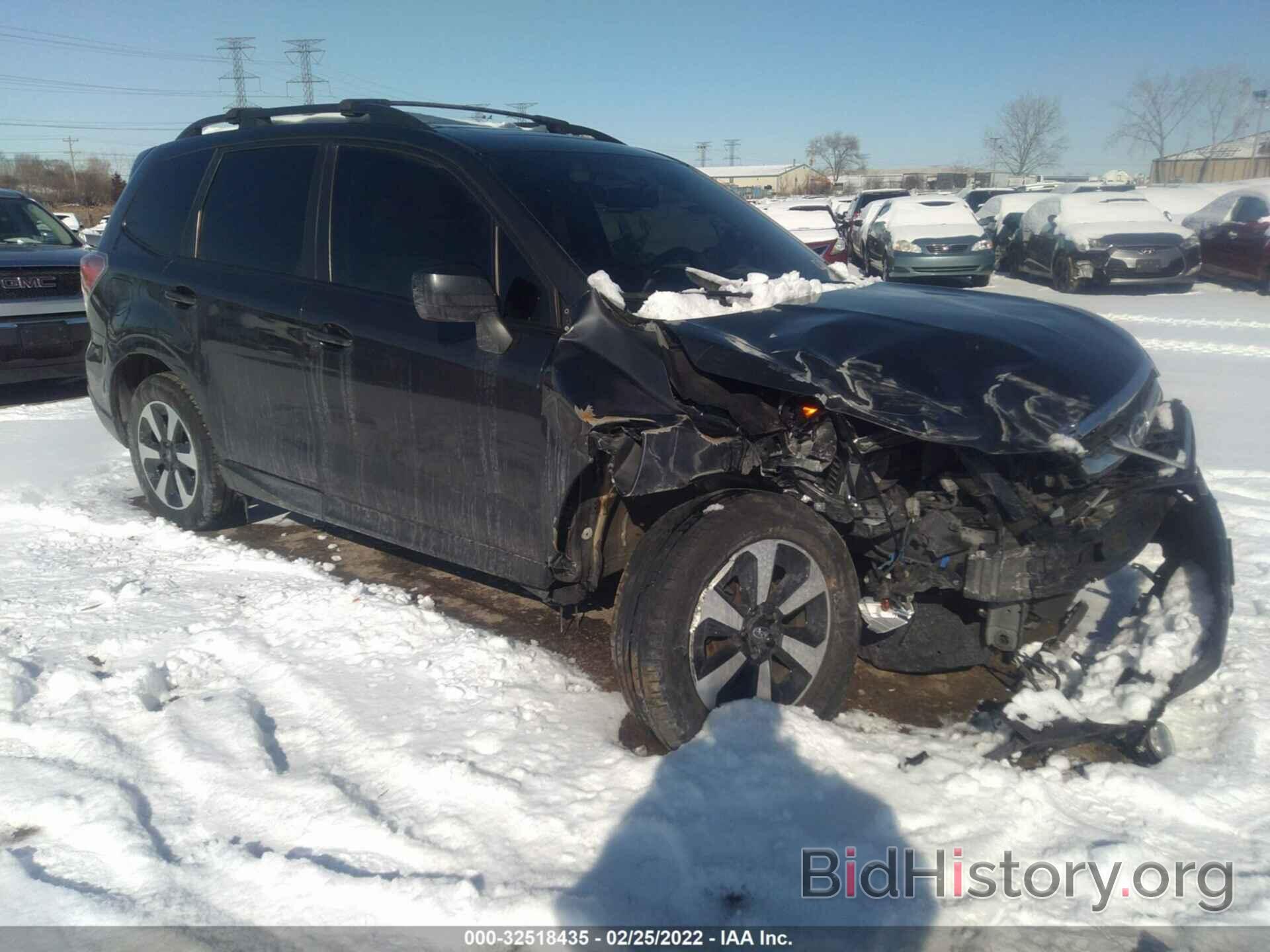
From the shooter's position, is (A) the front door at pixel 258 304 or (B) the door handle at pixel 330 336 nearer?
(B) the door handle at pixel 330 336

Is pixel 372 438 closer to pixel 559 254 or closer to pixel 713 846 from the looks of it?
pixel 559 254

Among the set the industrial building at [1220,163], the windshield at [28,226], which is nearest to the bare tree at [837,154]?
the industrial building at [1220,163]

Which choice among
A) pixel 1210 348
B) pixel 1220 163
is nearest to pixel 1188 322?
pixel 1210 348

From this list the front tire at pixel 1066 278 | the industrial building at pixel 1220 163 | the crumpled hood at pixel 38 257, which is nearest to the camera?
the crumpled hood at pixel 38 257

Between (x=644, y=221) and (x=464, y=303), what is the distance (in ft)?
2.94

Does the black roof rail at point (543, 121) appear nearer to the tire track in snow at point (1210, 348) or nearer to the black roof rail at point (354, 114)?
the black roof rail at point (354, 114)

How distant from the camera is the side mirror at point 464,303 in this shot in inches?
123

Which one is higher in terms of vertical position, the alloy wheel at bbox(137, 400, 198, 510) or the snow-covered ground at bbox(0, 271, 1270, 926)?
the alloy wheel at bbox(137, 400, 198, 510)

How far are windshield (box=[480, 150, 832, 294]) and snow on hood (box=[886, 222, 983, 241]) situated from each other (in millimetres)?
13559

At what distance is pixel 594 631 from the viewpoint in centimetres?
403

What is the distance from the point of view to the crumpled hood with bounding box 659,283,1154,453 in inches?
104

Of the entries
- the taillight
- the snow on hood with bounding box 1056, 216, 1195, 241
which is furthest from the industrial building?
the taillight

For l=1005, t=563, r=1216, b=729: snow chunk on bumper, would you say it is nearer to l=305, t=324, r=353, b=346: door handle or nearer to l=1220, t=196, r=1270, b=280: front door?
l=305, t=324, r=353, b=346: door handle

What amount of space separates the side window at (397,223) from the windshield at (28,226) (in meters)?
7.27
